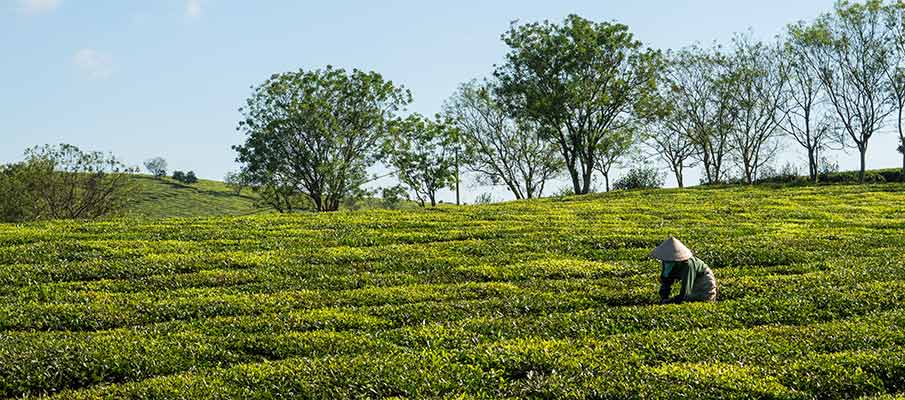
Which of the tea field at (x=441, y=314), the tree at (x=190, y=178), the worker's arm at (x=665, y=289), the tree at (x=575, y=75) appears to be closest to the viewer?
the tea field at (x=441, y=314)

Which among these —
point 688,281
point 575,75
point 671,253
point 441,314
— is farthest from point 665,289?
point 575,75

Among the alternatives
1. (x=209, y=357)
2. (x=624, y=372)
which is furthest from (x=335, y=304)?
(x=624, y=372)

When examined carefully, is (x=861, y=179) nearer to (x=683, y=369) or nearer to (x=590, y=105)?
(x=590, y=105)

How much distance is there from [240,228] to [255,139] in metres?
44.0

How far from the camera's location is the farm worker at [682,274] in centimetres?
1742

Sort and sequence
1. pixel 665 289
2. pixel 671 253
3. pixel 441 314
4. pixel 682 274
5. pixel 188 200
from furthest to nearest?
pixel 188 200 < pixel 665 289 < pixel 682 274 < pixel 441 314 < pixel 671 253

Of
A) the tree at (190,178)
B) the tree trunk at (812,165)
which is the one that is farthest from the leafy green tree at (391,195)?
the tree at (190,178)

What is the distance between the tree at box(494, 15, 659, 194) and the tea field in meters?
39.3

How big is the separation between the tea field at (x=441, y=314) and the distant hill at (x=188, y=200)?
337ft

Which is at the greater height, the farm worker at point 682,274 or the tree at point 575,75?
the tree at point 575,75

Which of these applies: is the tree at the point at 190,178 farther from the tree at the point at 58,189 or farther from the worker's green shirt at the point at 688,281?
the worker's green shirt at the point at 688,281

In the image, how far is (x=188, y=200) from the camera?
462 ft

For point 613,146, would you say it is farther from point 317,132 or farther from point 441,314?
point 441,314

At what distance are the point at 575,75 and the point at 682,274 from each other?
5489 cm
